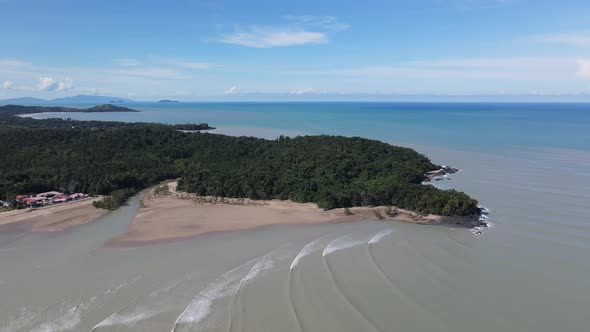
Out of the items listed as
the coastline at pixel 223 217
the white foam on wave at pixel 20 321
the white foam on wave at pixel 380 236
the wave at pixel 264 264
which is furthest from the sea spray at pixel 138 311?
the white foam on wave at pixel 380 236

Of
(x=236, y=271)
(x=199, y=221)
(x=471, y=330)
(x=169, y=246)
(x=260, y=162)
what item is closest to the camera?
(x=471, y=330)

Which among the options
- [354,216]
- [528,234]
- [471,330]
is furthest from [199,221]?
[528,234]

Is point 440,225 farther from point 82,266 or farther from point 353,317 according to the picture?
point 82,266

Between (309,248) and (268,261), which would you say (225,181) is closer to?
(309,248)

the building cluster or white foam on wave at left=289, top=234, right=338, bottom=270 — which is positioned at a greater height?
the building cluster

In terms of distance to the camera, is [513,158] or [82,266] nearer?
[82,266]

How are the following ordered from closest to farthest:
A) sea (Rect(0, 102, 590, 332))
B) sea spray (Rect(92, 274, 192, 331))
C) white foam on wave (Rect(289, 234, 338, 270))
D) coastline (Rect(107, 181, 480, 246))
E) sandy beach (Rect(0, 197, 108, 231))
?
sea spray (Rect(92, 274, 192, 331)) < sea (Rect(0, 102, 590, 332)) < white foam on wave (Rect(289, 234, 338, 270)) < coastline (Rect(107, 181, 480, 246)) < sandy beach (Rect(0, 197, 108, 231))

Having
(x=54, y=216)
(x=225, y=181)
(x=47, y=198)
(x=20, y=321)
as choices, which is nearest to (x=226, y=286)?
(x=20, y=321)

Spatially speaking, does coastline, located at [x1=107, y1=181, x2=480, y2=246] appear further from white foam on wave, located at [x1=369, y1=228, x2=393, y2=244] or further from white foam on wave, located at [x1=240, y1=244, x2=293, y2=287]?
white foam on wave, located at [x1=240, y1=244, x2=293, y2=287]

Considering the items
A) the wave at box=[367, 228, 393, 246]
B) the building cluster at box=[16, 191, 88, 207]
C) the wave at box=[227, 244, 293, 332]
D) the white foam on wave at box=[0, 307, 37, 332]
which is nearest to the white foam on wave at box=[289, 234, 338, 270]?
the wave at box=[227, 244, 293, 332]
